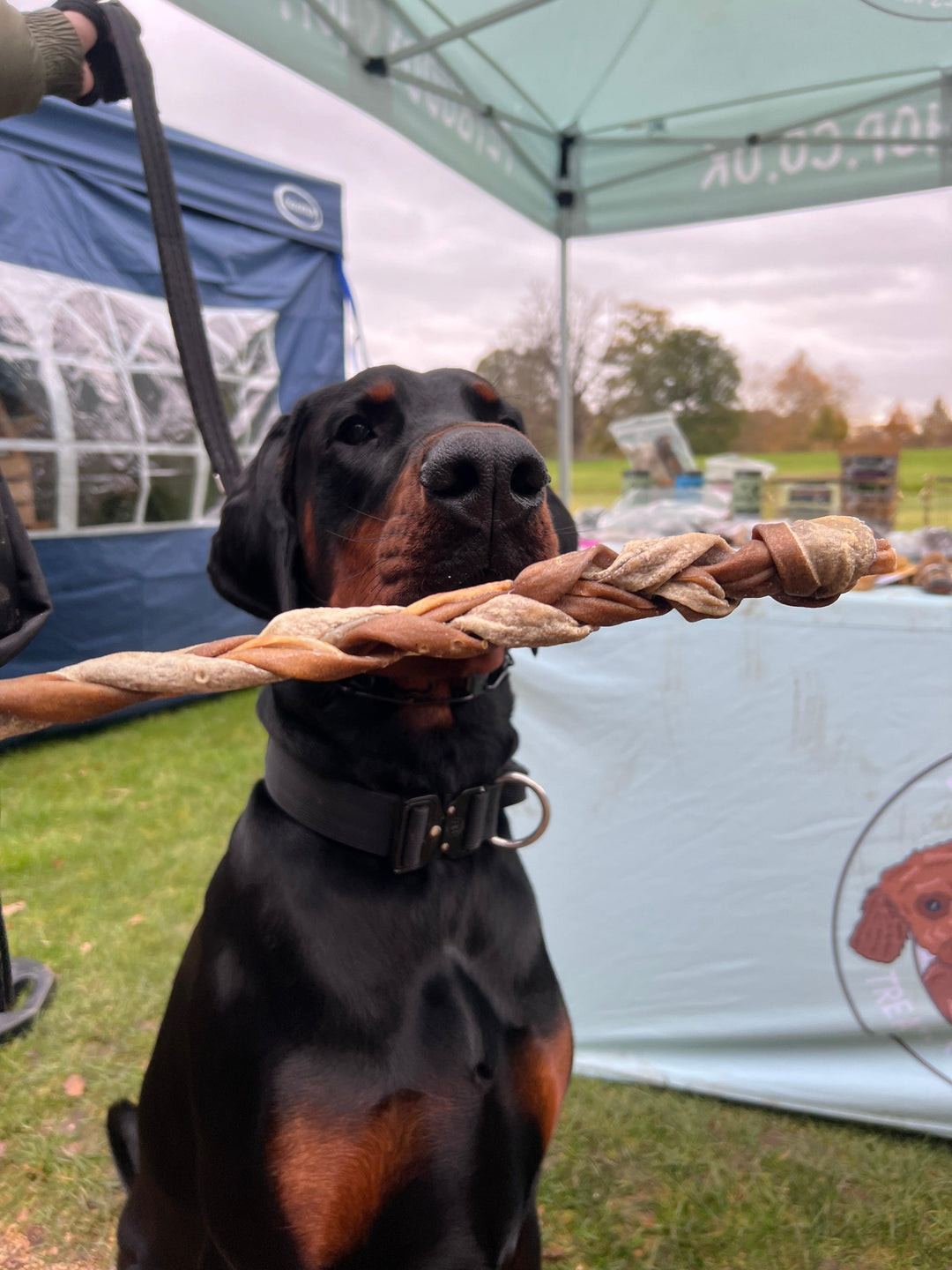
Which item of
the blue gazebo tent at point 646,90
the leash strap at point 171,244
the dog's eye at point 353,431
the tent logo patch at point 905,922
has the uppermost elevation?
the blue gazebo tent at point 646,90

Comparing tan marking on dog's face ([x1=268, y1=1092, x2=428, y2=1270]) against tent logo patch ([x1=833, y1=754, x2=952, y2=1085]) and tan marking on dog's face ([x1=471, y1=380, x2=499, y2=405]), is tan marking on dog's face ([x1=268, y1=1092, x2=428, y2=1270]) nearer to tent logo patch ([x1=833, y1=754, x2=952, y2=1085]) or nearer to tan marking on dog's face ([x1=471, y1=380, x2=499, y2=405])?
tan marking on dog's face ([x1=471, y1=380, x2=499, y2=405])

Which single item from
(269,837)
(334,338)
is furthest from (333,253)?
(269,837)

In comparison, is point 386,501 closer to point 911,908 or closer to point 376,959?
point 376,959

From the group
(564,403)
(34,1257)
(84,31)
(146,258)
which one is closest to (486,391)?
(84,31)

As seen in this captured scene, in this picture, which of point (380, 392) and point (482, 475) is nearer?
point (482, 475)

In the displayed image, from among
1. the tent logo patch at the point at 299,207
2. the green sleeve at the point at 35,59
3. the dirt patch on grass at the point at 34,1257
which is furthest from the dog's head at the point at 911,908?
the tent logo patch at the point at 299,207

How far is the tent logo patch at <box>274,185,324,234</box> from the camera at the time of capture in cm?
583

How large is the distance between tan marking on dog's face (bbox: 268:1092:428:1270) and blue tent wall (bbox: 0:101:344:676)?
11.5 feet

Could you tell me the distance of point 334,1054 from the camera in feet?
3.76

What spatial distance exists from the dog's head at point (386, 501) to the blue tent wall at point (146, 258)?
10.2 feet

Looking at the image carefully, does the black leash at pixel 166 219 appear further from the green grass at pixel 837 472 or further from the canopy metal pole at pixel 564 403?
the canopy metal pole at pixel 564 403

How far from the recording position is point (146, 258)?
4980 mm

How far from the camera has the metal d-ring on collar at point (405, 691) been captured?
1.19 m

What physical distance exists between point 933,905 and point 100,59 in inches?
99.3
